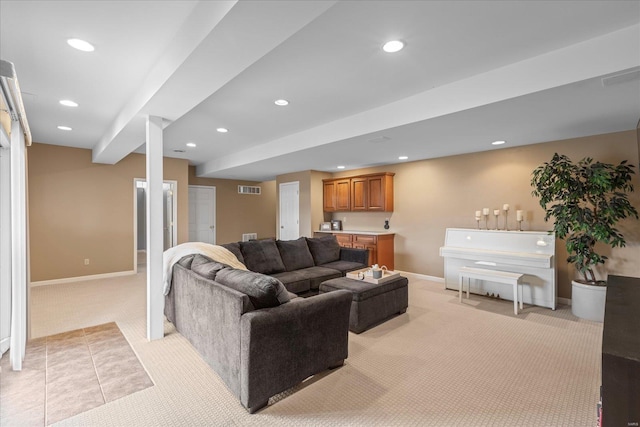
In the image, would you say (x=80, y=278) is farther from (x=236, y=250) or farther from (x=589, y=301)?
(x=589, y=301)

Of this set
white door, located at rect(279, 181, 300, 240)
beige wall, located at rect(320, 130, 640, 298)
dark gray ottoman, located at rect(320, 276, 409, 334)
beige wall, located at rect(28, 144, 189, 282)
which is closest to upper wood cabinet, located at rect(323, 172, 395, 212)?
beige wall, located at rect(320, 130, 640, 298)

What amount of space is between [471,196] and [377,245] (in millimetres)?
1913

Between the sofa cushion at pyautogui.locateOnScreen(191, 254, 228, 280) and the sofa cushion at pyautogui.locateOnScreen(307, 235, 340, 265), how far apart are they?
7.42 feet

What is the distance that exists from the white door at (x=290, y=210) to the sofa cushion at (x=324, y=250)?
8.16ft

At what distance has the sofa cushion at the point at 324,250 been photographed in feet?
16.5

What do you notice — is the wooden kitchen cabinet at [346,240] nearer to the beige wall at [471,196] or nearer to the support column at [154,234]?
the beige wall at [471,196]

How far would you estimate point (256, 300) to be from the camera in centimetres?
209

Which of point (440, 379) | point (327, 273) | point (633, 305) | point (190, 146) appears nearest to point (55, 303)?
point (190, 146)

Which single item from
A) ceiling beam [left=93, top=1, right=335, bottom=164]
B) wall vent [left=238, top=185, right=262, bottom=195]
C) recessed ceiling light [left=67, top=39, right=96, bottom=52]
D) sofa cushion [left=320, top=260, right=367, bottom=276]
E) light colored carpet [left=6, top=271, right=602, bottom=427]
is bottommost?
light colored carpet [left=6, top=271, right=602, bottom=427]

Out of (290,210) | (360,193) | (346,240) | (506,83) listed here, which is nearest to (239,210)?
(290,210)

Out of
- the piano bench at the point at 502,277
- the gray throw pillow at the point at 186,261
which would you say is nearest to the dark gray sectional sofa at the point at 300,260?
the gray throw pillow at the point at 186,261

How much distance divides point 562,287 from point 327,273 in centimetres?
339

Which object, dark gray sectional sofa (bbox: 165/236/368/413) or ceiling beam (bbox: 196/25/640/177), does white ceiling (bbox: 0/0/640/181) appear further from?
dark gray sectional sofa (bbox: 165/236/368/413)

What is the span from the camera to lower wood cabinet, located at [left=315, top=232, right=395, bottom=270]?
5.94 meters
